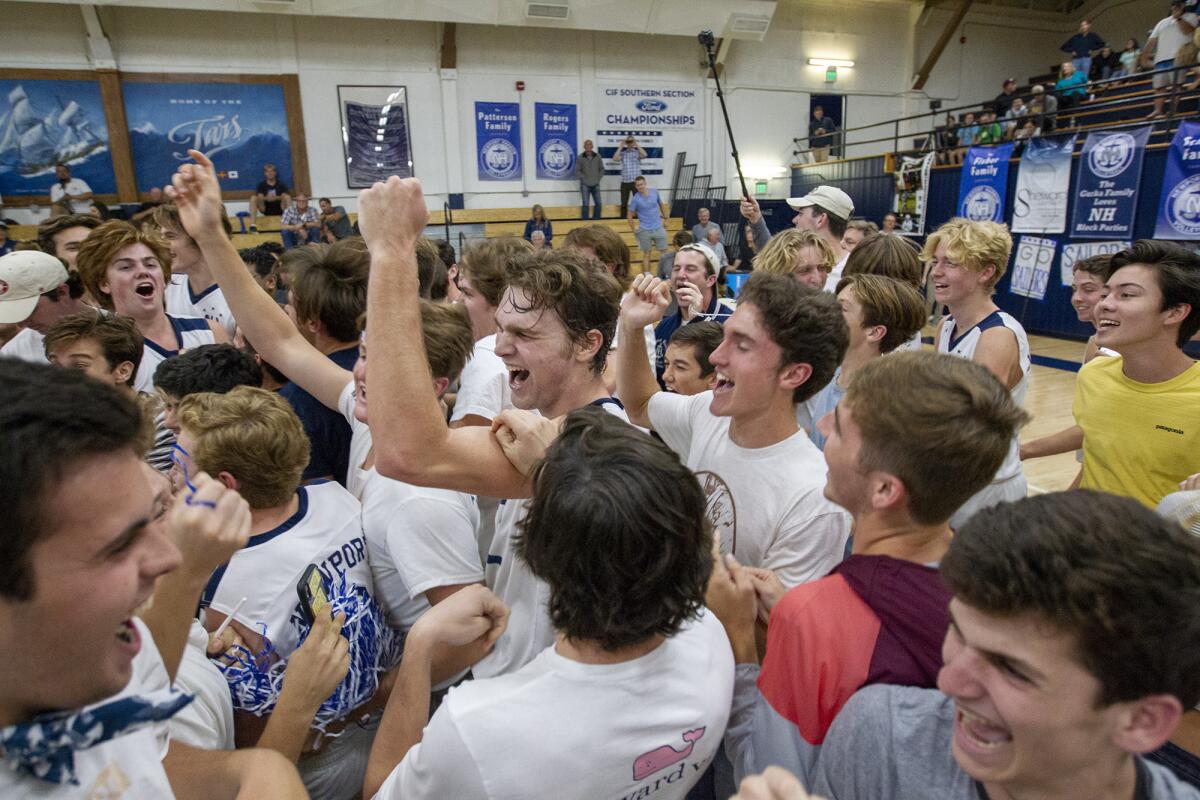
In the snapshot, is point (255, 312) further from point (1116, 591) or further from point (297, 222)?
point (297, 222)

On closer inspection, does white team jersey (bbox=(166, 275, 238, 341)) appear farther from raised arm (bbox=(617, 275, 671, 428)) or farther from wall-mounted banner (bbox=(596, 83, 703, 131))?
wall-mounted banner (bbox=(596, 83, 703, 131))

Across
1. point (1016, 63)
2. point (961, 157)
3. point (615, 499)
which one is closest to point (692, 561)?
point (615, 499)

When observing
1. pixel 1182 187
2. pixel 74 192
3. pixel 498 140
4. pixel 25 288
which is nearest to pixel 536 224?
pixel 498 140

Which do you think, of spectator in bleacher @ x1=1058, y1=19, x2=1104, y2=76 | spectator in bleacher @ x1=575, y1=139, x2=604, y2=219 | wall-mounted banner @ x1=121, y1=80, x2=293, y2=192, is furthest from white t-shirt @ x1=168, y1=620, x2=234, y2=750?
spectator in bleacher @ x1=1058, y1=19, x2=1104, y2=76

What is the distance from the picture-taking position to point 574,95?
51.7 feet

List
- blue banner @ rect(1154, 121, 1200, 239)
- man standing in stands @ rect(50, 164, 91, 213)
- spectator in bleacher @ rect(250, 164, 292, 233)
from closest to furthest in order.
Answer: blue banner @ rect(1154, 121, 1200, 239) → man standing in stands @ rect(50, 164, 91, 213) → spectator in bleacher @ rect(250, 164, 292, 233)

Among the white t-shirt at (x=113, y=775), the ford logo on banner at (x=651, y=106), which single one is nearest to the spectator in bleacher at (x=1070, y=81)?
the ford logo on banner at (x=651, y=106)

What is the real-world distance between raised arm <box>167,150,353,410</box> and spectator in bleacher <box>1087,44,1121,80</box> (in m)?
17.5

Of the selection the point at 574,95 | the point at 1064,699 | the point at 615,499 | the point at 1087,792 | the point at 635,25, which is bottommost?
the point at 1087,792

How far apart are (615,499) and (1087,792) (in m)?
0.74

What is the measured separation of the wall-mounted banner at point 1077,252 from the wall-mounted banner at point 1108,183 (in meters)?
0.14

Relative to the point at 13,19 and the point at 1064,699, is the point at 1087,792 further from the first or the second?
the point at 13,19

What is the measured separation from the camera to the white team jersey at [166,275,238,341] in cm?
397

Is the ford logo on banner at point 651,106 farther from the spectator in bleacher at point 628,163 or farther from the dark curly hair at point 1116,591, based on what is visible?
the dark curly hair at point 1116,591
